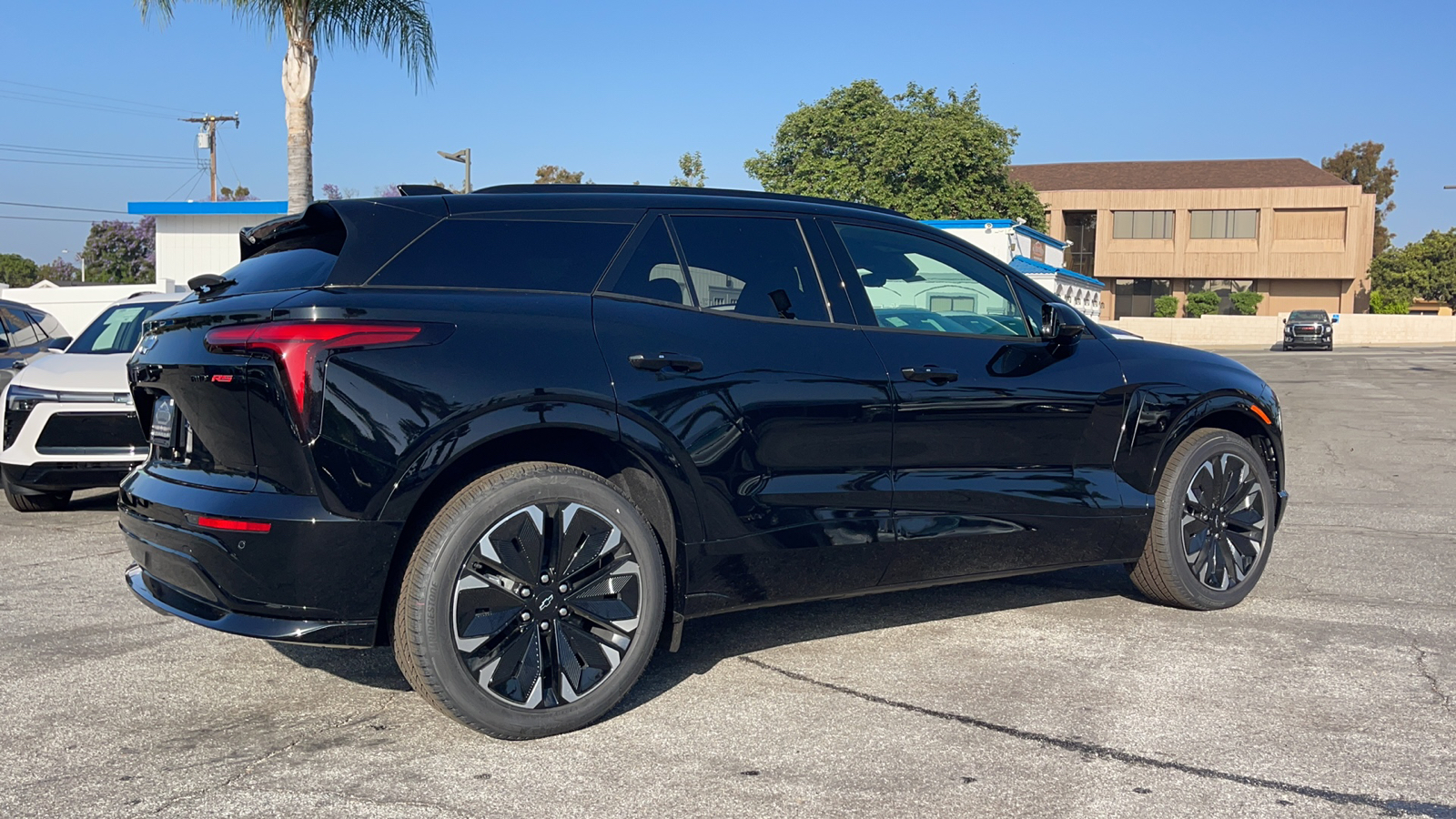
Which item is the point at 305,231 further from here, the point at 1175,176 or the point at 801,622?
the point at 1175,176

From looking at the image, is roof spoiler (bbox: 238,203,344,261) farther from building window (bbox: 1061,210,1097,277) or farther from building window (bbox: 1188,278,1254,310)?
building window (bbox: 1188,278,1254,310)

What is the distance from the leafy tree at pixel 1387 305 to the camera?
72875mm

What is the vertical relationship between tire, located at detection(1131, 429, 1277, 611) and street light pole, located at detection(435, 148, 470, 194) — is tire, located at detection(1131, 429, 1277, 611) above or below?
below

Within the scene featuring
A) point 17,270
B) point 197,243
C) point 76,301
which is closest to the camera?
point 76,301

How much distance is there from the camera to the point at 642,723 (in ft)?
13.1

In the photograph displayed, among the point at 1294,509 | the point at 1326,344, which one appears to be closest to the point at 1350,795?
the point at 1294,509

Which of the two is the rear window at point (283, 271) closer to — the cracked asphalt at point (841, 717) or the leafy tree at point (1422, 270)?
the cracked asphalt at point (841, 717)

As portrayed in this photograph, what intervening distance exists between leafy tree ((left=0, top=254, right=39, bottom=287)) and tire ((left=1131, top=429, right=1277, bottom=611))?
373 ft

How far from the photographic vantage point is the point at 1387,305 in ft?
249

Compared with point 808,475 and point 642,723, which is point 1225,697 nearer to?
point 808,475

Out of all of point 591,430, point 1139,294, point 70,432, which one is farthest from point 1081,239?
point 591,430

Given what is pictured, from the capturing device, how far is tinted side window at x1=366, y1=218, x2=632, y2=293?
12.8 feet

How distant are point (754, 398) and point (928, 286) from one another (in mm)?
1408

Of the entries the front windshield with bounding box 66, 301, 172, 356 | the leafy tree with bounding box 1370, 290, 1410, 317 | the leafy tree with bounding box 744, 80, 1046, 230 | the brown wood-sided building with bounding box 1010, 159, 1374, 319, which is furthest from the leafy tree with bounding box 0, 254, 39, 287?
the front windshield with bounding box 66, 301, 172, 356
